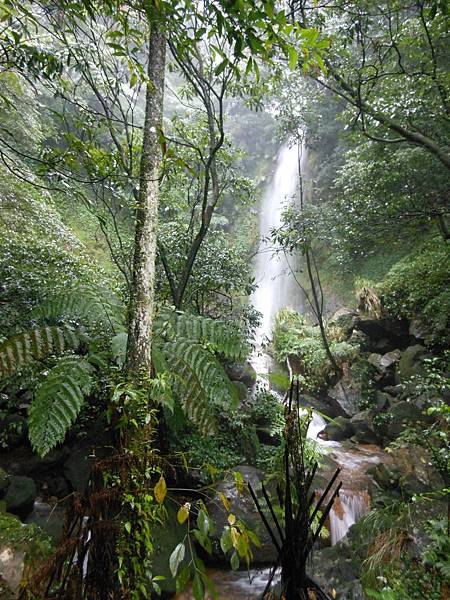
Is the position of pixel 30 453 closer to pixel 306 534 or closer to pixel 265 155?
pixel 306 534

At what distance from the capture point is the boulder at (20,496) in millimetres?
2973

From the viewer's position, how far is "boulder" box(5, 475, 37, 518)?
9.75ft

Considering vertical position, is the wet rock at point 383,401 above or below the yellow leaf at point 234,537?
above

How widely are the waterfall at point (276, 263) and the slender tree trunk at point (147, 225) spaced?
11.0 m

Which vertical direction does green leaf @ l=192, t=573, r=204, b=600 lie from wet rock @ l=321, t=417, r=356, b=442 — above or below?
below

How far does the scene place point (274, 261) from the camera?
594 inches

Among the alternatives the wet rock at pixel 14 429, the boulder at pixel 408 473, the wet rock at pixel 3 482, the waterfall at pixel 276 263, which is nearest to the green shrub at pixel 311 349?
the boulder at pixel 408 473

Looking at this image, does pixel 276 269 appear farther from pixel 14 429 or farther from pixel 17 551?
pixel 17 551

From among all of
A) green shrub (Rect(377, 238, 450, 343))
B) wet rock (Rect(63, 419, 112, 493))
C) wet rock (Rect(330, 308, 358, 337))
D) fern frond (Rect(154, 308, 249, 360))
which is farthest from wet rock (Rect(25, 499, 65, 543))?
wet rock (Rect(330, 308, 358, 337))

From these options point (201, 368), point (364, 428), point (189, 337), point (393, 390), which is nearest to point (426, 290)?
point (393, 390)

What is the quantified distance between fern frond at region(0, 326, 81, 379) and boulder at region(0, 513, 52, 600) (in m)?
1.06

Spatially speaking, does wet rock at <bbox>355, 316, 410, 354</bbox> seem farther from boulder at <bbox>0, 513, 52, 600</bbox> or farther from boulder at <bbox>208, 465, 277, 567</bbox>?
boulder at <bbox>0, 513, 52, 600</bbox>

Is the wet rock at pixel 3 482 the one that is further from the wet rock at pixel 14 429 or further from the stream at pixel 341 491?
the stream at pixel 341 491

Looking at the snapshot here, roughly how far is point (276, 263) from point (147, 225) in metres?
13.3
